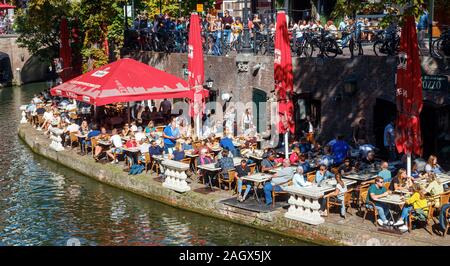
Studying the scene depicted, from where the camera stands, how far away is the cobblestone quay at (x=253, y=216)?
13.7 m

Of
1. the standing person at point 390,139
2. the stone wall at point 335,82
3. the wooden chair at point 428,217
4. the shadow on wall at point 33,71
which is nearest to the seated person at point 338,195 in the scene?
the wooden chair at point 428,217

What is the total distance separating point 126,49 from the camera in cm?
3262

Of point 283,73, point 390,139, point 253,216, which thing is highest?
point 283,73

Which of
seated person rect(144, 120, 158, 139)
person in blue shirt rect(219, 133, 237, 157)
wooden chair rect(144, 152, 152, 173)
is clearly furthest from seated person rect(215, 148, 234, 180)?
seated person rect(144, 120, 158, 139)

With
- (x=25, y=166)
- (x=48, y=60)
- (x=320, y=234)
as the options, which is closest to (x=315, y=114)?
(x=320, y=234)

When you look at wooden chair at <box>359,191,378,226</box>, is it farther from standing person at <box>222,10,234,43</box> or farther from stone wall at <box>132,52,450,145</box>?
standing person at <box>222,10,234,43</box>

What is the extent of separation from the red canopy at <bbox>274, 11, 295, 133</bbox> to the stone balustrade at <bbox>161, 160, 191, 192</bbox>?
2.76 metres

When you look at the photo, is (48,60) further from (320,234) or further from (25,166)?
(320,234)

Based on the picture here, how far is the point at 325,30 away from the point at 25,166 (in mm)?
11009

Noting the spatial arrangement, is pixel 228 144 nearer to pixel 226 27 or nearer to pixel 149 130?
pixel 149 130

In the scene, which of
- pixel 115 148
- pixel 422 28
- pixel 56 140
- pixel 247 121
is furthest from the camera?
pixel 56 140

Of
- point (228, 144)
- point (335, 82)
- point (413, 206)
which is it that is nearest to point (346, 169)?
point (413, 206)

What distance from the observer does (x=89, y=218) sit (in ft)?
57.2

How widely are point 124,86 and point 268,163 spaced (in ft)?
21.8
